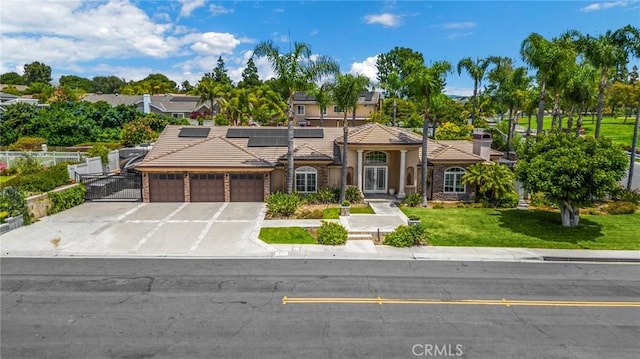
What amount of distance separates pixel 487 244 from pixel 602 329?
793 centimetres

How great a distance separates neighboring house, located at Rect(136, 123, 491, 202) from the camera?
92.7 feet

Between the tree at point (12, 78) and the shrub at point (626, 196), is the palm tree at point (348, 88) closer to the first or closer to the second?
the shrub at point (626, 196)

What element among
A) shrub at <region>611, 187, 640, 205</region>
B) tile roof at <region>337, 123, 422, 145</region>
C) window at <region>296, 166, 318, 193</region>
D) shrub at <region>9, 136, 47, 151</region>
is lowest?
shrub at <region>611, 187, 640, 205</region>

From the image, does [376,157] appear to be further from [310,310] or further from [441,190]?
[310,310]

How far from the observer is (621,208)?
25484mm

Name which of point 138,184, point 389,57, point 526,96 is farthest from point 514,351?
point 389,57

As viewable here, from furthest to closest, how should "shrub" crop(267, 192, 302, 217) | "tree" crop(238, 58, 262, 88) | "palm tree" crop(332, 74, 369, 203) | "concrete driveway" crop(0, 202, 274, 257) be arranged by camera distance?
"tree" crop(238, 58, 262, 88)
"palm tree" crop(332, 74, 369, 203)
"shrub" crop(267, 192, 302, 217)
"concrete driveway" crop(0, 202, 274, 257)

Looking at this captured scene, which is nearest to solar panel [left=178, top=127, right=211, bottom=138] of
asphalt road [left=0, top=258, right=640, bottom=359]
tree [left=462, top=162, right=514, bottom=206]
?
asphalt road [left=0, top=258, right=640, bottom=359]

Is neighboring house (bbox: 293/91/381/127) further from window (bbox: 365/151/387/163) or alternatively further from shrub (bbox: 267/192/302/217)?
shrub (bbox: 267/192/302/217)

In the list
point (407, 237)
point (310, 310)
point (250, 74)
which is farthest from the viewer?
point (250, 74)

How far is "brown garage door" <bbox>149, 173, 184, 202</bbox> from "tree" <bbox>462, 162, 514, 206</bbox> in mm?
18992

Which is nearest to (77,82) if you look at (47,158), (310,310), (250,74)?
(250,74)

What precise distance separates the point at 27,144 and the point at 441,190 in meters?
41.5

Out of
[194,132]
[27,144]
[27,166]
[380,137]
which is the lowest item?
[27,166]
